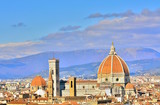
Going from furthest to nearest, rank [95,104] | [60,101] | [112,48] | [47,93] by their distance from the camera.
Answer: [112,48] < [47,93] < [60,101] < [95,104]

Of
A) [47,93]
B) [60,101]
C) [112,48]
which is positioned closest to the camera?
[60,101]

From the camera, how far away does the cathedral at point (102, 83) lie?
98.1m

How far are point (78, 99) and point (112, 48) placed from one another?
2379 cm

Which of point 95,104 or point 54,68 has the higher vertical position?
point 54,68

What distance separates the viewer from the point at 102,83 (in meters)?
99.8

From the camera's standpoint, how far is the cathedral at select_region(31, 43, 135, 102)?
9812cm

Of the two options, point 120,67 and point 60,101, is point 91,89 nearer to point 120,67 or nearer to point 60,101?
point 120,67

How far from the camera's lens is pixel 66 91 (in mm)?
99688

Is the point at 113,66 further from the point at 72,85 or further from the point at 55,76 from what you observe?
the point at 55,76

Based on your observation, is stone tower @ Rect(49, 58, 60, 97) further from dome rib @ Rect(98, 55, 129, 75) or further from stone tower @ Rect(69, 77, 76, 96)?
dome rib @ Rect(98, 55, 129, 75)

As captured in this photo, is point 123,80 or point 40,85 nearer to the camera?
point 123,80

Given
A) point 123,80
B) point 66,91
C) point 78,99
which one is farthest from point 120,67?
point 78,99

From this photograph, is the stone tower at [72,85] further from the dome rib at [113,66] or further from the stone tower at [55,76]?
the dome rib at [113,66]

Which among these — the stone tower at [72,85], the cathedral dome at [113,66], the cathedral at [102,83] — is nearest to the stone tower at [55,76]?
the cathedral at [102,83]
